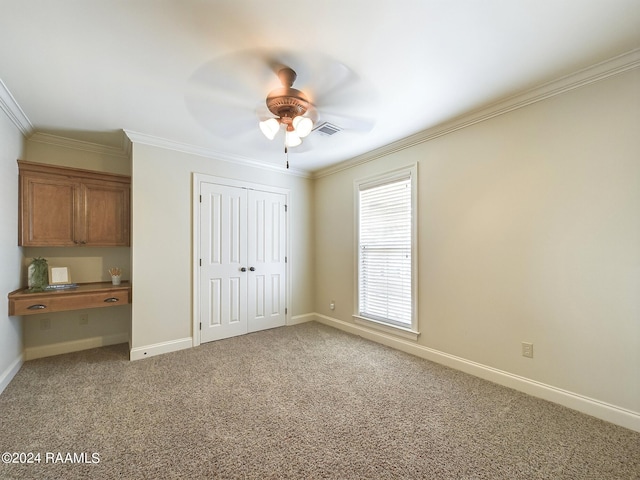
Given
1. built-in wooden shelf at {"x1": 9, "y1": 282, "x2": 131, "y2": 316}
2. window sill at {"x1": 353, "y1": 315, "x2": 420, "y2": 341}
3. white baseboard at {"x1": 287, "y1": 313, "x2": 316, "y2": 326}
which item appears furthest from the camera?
white baseboard at {"x1": 287, "y1": 313, "x2": 316, "y2": 326}

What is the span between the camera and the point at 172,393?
8.12 feet

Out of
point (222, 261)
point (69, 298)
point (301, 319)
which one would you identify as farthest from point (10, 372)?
point (301, 319)

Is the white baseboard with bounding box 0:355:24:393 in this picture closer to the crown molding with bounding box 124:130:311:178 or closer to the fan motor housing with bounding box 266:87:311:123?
the crown molding with bounding box 124:130:311:178

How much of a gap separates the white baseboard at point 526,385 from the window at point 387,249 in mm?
229

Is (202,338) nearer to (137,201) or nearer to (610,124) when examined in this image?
(137,201)

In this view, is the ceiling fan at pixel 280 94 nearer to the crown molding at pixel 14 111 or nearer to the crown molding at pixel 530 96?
the crown molding at pixel 530 96

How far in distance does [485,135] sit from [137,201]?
378 centimetres

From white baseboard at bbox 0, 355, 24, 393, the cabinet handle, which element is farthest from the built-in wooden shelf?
white baseboard at bbox 0, 355, 24, 393

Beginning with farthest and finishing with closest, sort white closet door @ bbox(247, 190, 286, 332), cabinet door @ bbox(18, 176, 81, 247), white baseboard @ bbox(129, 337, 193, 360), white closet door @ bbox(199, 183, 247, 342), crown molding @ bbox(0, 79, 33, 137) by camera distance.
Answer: white closet door @ bbox(247, 190, 286, 332) < white closet door @ bbox(199, 183, 247, 342) < white baseboard @ bbox(129, 337, 193, 360) < cabinet door @ bbox(18, 176, 81, 247) < crown molding @ bbox(0, 79, 33, 137)

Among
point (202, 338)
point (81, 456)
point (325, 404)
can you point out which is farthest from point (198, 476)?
point (202, 338)

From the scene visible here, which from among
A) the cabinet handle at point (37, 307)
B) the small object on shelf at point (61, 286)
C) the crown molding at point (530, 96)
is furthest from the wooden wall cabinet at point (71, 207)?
the crown molding at point (530, 96)

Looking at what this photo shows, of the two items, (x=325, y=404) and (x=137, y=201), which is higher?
(x=137, y=201)

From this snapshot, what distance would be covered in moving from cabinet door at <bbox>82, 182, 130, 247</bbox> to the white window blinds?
3.07 meters

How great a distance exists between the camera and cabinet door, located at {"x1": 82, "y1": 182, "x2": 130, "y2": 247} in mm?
3402
